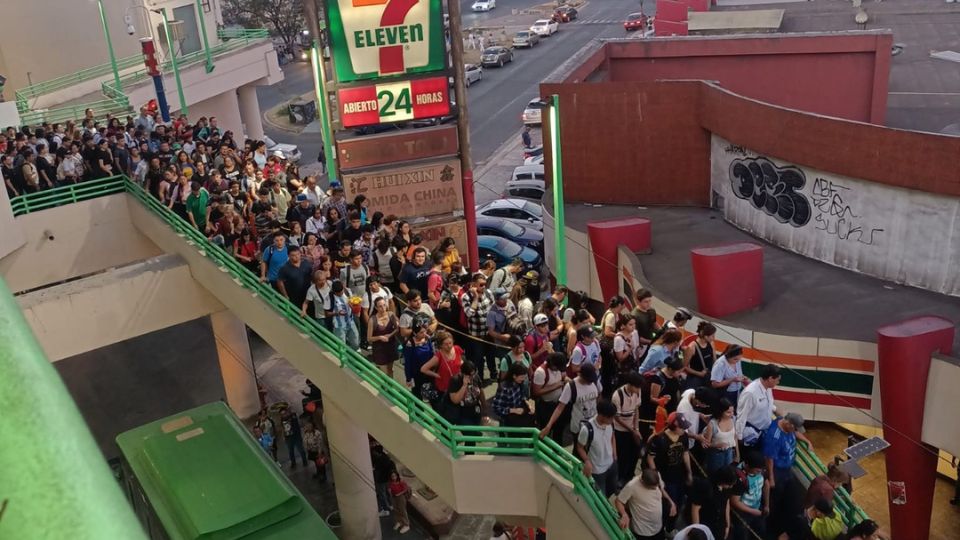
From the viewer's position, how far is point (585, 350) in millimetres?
10781

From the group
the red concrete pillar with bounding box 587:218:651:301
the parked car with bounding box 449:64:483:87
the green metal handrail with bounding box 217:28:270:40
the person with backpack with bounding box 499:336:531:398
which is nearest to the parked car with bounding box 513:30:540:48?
the parked car with bounding box 449:64:483:87

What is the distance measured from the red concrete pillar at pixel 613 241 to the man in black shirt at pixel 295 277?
7049 mm

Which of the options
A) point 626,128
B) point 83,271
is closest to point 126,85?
point 83,271

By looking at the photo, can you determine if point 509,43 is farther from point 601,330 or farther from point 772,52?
point 601,330

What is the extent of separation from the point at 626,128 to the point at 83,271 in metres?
14.1

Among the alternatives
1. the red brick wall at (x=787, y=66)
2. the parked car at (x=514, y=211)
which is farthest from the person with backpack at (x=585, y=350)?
→ the parked car at (x=514, y=211)

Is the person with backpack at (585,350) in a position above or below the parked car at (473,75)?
above

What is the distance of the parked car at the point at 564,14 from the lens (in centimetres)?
6856

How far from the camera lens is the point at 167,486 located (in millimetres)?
13820

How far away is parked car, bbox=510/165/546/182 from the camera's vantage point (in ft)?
110

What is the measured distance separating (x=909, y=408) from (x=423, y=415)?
7351 mm

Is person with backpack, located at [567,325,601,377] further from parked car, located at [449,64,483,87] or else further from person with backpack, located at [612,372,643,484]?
parked car, located at [449,64,483,87]

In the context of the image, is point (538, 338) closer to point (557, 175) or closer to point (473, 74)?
point (557, 175)

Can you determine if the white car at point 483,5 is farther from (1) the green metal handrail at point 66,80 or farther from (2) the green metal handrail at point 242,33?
(1) the green metal handrail at point 66,80
